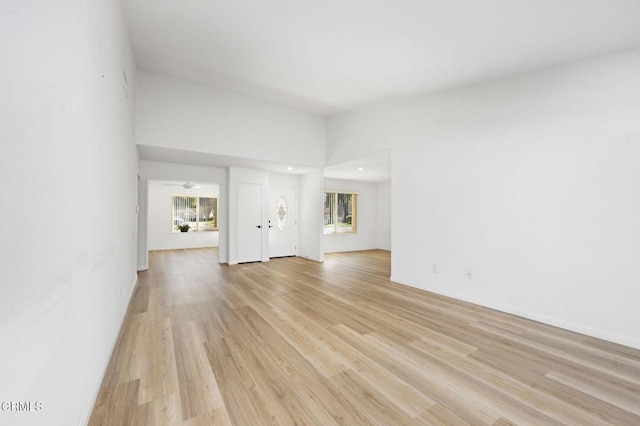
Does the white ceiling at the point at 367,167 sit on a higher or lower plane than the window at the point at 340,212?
higher

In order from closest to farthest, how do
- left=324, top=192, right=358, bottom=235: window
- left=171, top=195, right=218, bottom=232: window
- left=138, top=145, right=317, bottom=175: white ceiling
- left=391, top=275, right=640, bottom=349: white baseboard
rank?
left=391, top=275, right=640, bottom=349: white baseboard → left=138, top=145, right=317, bottom=175: white ceiling → left=324, top=192, right=358, bottom=235: window → left=171, top=195, right=218, bottom=232: window

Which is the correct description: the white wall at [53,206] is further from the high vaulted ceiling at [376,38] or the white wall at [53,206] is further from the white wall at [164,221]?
the white wall at [164,221]

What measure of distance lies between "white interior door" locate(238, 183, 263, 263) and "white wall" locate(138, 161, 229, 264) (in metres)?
0.36

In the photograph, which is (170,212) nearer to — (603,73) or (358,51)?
(358,51)

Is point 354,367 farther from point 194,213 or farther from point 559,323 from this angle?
point 194,213

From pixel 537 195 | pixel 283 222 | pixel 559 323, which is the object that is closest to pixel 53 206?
pixel 537 195

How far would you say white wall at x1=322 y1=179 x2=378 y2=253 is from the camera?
857 cm

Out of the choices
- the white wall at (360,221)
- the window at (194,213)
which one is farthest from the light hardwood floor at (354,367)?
the window at (194,213)

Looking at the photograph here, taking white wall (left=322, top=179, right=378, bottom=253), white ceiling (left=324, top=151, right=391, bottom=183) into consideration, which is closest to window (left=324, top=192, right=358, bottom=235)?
white wall (left=322, top=179, right=378, bottom=253)

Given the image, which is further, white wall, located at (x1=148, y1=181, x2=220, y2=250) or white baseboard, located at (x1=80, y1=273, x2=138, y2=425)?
white wall, located at (x1=148, y1=181, x2=220, y2=250)

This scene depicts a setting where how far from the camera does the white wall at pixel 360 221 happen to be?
28.1ft

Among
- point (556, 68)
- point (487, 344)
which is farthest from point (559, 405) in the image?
point (556, 68)

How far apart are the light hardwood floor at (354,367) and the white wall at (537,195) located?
0.42 m

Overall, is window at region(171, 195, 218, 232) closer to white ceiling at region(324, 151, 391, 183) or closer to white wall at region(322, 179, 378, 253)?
white wall at region(322, 179, 378, 253)
